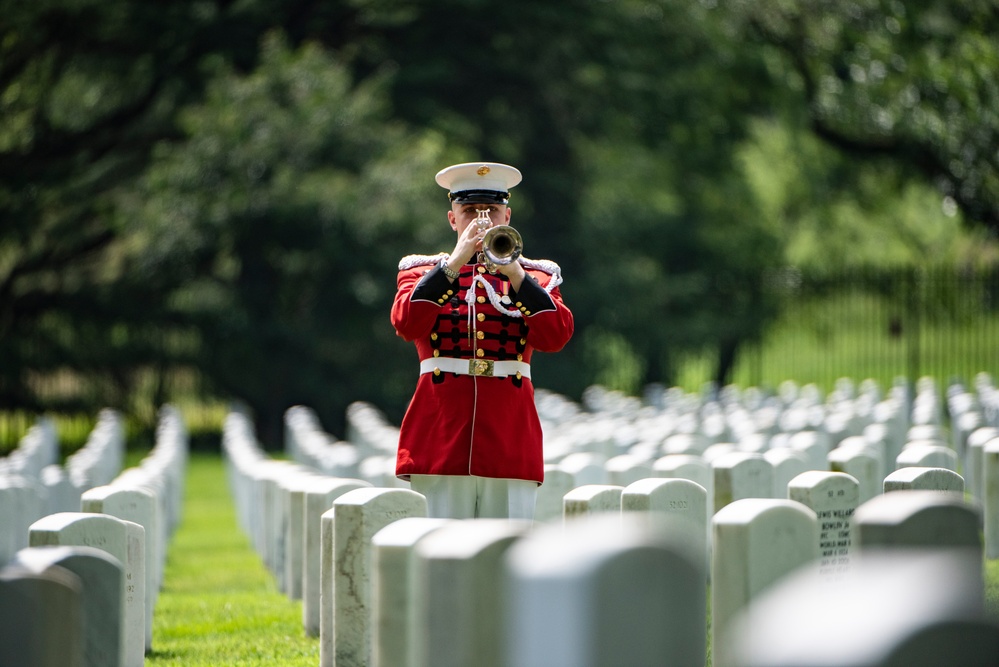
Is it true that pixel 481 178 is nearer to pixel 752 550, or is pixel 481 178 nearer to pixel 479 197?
pixel 479 197

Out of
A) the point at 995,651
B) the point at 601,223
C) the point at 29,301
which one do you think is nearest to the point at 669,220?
Answer: the point at 601,223

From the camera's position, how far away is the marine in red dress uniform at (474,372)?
5094 mm

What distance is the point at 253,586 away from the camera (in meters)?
8.52

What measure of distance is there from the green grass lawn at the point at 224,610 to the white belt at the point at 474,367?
137cm

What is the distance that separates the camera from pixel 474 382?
5191 mm

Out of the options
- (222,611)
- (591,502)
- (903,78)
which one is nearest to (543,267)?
(591,502)

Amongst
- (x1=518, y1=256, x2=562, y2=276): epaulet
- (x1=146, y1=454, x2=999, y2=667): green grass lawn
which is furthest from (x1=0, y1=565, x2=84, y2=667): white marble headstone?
(x1=518, y1=256, x2=562, y2=276): epaulet

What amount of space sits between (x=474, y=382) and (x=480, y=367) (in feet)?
0.21

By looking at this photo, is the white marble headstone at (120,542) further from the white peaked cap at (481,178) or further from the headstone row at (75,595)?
the white peaked cap at (481,178)

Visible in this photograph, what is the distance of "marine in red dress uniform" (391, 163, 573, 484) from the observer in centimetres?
509

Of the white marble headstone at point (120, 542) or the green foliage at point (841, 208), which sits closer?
the white marble headstone at point (120, 542)

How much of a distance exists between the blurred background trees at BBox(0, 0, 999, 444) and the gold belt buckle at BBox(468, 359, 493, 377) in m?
12.9

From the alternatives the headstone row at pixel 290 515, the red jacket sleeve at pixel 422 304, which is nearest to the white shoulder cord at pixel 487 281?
the red jacket sleeve at pixel 422 304

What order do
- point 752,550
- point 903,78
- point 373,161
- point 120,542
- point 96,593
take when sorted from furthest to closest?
point 373,161 < point 903,78 < point 120,542 < point 752,550 < point 96,593
